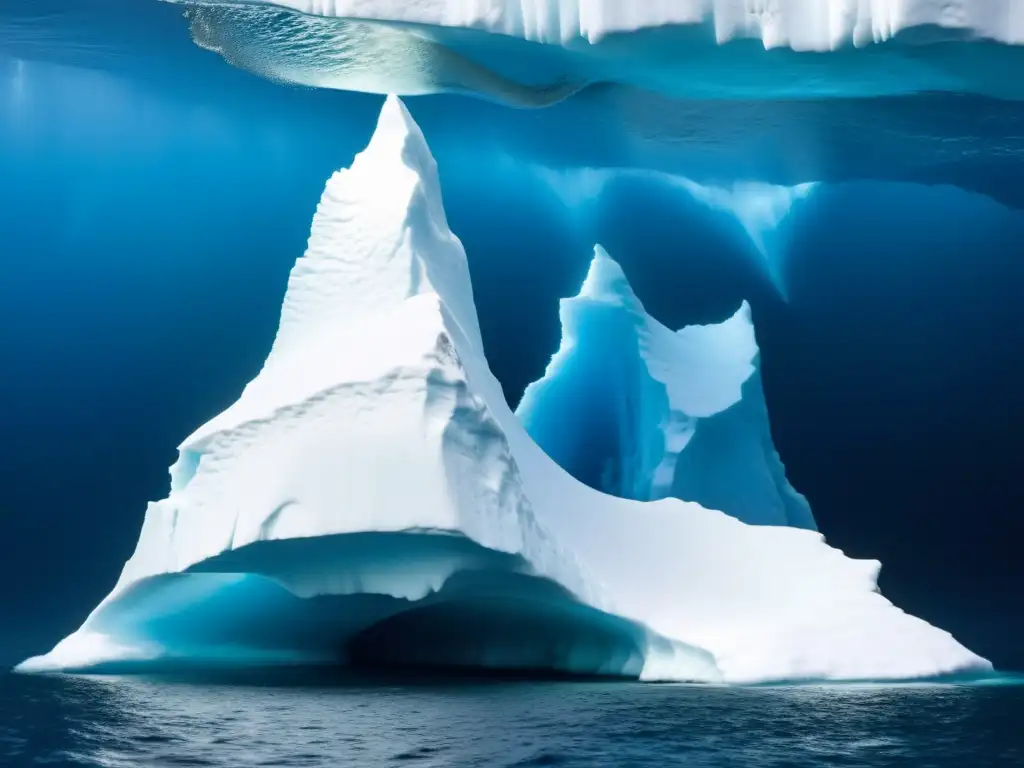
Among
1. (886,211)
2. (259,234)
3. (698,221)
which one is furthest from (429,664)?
(886,211)

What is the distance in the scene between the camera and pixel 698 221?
18.6 metres

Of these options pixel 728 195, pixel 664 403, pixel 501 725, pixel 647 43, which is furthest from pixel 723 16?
A: pixel 728 195

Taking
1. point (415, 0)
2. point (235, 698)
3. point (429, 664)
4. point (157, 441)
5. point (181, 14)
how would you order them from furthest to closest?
point (157, 441) → point (181, 14) → point (429, 664) → point (415, 0) → point (235, 698)

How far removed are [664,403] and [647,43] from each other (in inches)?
216

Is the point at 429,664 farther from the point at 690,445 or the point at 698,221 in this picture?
the point at 698,221

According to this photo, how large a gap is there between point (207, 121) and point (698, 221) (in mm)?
7143

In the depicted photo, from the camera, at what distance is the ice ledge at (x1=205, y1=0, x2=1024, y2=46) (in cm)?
877

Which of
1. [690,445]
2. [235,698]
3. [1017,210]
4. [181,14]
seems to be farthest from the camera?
[1017,210]

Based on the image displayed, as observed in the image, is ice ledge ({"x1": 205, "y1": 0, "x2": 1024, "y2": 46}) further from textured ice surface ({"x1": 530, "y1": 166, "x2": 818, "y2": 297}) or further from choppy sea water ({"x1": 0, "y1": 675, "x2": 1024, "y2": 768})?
textured ice surface ({"x1": 530, "y1": 166, "x2": 818, "y2": 297})

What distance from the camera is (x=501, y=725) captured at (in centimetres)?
601

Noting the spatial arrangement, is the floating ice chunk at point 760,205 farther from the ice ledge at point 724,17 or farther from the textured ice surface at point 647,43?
the ice ledge at point 724,17

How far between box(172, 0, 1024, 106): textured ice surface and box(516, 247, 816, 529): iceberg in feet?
11.1

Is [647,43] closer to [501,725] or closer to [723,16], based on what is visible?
[723,16]

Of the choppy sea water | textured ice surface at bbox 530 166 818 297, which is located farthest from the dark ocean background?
the choppy sea water
